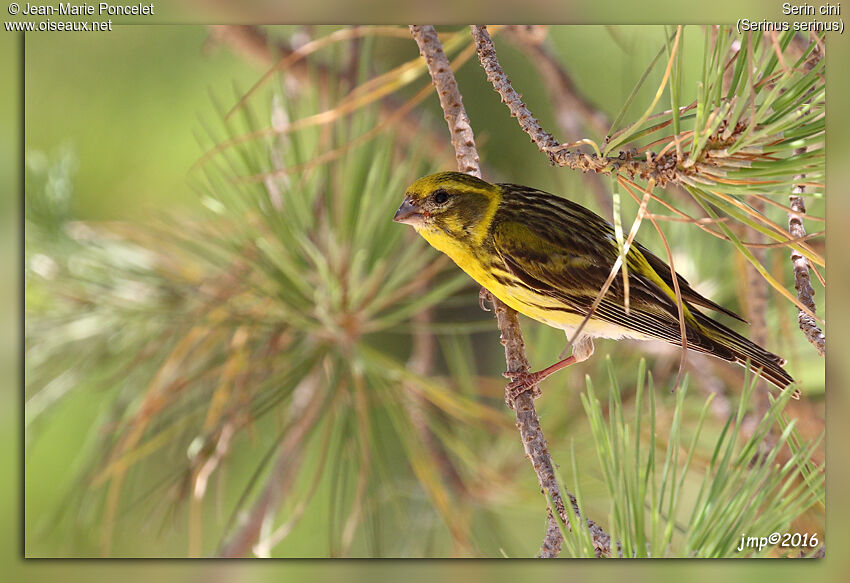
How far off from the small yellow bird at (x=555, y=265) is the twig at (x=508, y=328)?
0.02 m

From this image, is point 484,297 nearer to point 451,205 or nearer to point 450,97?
point 451,205

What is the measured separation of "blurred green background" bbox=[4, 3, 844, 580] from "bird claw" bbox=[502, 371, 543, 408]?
0.15m

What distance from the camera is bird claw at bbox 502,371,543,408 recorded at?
35.2 inches

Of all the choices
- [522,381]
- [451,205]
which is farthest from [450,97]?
[522,381]

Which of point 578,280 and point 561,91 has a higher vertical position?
point 561,91

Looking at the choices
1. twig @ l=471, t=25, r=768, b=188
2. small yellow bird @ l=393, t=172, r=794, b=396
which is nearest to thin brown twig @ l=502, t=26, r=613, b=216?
small yellow bird @ l=393, t=172, r=794, b=396

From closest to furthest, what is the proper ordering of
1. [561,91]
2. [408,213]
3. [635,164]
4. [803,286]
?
1. [635,164]
2. [803,286]
3. [408,213]
4. [561,91]

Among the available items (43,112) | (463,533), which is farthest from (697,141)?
(43,112)

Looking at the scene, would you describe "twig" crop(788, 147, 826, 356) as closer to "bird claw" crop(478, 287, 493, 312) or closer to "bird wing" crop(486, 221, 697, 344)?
"bird wing" crop(486, 221, 697, 344)

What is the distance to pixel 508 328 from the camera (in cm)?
97

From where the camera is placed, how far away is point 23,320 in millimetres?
949

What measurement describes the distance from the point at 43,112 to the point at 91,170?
0.09m

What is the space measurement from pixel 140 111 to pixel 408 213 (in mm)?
356

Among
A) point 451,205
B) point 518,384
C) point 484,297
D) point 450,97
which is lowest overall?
point 518,384
